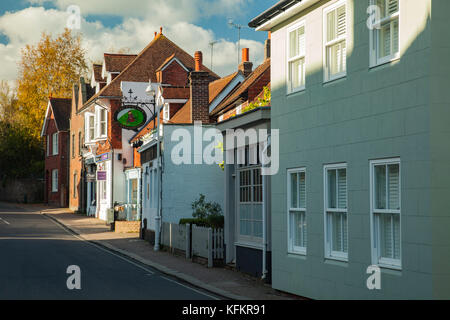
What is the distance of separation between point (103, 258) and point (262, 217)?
6954 millimetres

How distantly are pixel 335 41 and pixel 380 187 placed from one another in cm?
305

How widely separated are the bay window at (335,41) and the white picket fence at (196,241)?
26.3 ft

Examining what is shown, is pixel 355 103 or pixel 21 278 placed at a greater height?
pixel 355 103

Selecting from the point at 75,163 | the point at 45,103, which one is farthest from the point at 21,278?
the point at 45,103

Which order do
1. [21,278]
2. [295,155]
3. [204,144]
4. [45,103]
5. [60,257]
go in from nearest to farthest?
[295,155]
[21,278]
[60,257]
[204,144]
[45,103]

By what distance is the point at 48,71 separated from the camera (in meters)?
59.3

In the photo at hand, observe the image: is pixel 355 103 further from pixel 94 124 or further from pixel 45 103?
pixel 45 103

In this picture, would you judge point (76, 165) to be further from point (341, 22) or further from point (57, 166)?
Answer: point (341, 22)

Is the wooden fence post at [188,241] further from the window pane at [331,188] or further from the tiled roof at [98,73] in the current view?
the tiled roof at [98,73]

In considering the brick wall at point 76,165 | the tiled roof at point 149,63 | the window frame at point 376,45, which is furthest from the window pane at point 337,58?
the brick wall at point 76,165

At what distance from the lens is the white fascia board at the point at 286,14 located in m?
12.9

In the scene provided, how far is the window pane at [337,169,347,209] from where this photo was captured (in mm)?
11755

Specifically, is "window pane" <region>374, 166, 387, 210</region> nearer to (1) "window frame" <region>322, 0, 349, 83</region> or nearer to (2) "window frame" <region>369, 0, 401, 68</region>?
(2) "window frame" <region>369, 0, 401, 68</region>
